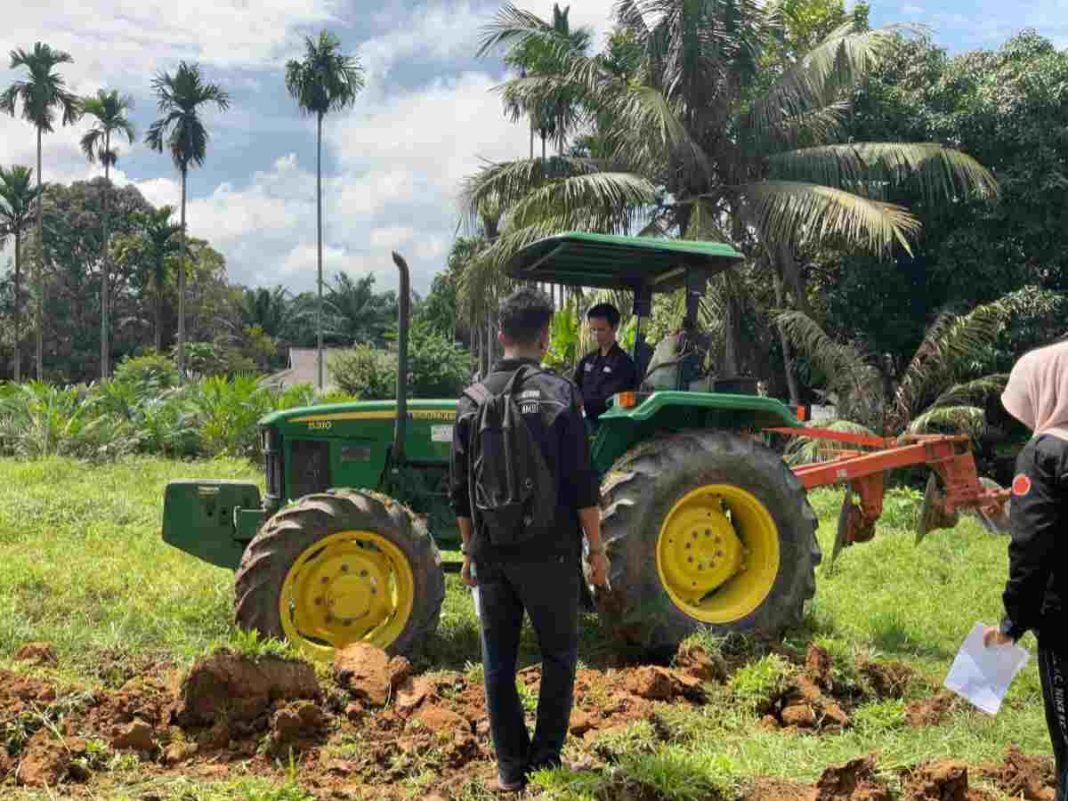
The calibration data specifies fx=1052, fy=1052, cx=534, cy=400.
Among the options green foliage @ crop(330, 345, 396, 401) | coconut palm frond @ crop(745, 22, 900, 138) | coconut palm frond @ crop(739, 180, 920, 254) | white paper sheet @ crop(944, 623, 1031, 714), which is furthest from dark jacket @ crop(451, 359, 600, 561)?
green foliage @ crop(330, 345, 396, 401)

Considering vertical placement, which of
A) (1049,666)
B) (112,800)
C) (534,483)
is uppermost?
(534,483)

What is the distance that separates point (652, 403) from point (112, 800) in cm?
333

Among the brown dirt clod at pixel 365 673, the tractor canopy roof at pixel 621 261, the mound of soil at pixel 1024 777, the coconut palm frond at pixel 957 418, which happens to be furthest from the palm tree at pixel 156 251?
the mound of soil at pixel 1024 777

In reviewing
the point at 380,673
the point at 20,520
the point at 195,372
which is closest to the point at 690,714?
the point at 380,673

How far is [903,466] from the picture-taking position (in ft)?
22.5

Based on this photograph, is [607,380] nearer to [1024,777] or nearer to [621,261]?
[621,261]

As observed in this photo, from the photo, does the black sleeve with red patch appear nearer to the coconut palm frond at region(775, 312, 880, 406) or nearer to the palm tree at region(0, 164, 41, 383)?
the coconut palm frond at region(775, 312, 880, 406)

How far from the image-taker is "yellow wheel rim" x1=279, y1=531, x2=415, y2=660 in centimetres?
548

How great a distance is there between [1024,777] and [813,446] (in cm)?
1010

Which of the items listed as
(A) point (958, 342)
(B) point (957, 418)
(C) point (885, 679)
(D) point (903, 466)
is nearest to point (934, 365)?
(A) point (958, 342)

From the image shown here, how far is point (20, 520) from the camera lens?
1023cm

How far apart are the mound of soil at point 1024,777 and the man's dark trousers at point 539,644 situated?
1.65 meters

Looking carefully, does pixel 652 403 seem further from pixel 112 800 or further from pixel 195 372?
pixel 195 372

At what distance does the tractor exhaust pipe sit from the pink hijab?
9.91 feet
